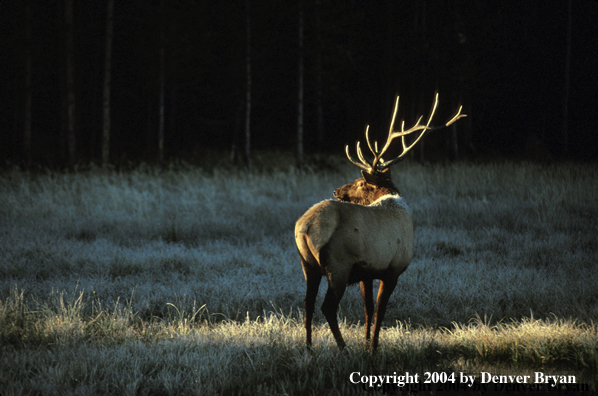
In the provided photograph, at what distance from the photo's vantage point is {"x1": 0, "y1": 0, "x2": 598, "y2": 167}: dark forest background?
704 inches

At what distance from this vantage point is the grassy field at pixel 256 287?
300 cm

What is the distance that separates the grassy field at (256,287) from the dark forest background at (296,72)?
25.2ft

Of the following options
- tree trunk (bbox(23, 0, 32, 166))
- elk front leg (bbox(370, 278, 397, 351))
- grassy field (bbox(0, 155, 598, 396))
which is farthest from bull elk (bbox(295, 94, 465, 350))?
tree trunk (bbox(23, 0, 32, 166))

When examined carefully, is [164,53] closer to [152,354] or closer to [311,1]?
[311,1]

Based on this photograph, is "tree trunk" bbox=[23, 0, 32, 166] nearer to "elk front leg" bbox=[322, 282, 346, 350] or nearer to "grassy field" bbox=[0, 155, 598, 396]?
"grassy field" bbox=[0, 155, 598, 396]

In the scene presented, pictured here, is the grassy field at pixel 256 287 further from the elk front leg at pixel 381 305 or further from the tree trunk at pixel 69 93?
the tree trunk at pixel 69 93

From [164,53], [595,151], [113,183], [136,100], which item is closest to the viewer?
[113,183]

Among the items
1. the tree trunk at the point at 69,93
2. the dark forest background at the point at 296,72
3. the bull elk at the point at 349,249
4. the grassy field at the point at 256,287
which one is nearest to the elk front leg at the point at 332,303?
the bull elk at the point at 349,249

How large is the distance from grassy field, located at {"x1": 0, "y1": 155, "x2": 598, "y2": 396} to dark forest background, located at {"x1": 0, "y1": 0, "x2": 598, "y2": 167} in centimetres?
767

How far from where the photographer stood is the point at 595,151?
20.4 m

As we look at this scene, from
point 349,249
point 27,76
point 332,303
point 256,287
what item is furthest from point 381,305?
point 27,76

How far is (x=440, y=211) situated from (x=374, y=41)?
1582cm

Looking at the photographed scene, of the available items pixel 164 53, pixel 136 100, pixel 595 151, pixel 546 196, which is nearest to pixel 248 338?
pixel 546 196

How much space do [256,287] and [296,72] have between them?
19.2 meters
